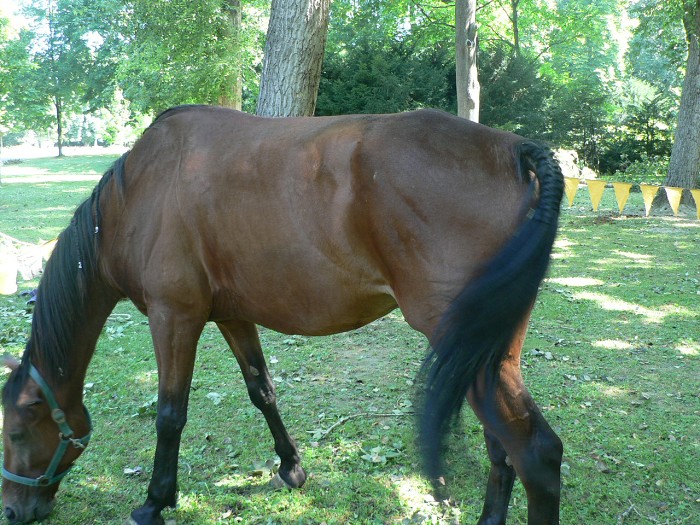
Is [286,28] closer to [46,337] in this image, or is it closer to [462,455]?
[46,337]

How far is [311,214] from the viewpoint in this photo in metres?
2.29

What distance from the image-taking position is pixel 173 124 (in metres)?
2.86

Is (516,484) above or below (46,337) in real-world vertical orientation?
below

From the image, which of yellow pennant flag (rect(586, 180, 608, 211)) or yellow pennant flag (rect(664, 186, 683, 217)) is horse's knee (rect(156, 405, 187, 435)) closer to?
yellow pennant flag (rect(586, 180, 608, 211))

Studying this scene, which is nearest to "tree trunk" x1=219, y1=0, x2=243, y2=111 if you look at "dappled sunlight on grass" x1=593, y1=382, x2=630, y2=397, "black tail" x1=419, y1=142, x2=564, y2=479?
"dappled sunlight on grass" x1=593, y1=382, x2=630, y2=397

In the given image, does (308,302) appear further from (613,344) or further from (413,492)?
(613,344)

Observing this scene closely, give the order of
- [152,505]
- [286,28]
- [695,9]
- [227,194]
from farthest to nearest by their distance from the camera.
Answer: [695,9] < [286,28] < [152,505] < [227,194]

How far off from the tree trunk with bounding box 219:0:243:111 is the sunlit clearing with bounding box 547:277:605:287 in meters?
11.4

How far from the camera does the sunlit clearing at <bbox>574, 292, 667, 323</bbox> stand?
19.0 ft

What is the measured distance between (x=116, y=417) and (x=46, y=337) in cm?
141

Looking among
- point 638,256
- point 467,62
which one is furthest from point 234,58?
point 638,256

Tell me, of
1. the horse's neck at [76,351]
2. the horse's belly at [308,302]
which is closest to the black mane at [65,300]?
the horse's neck at [76,351]

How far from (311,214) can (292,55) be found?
3.59 m

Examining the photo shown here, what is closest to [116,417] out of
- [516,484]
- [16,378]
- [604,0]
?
[16,378]
